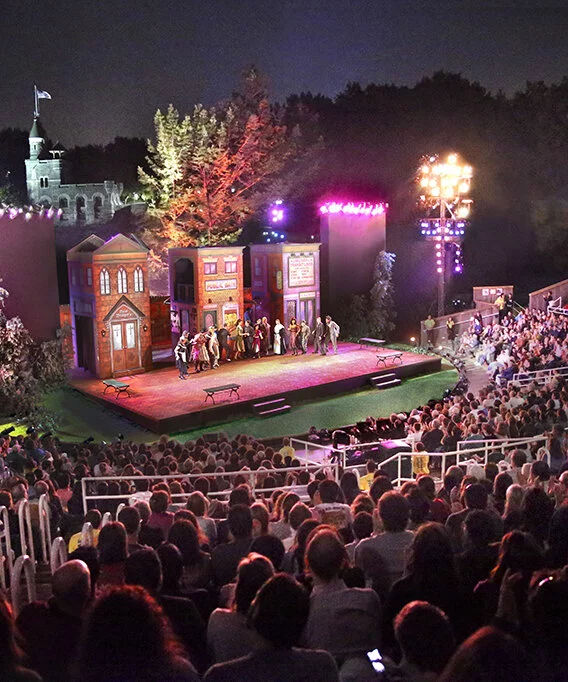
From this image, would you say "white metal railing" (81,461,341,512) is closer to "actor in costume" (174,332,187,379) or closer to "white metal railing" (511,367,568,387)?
"white metal railing" (511,367,568,387)

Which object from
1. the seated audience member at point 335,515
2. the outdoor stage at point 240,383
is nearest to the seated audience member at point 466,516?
the seated audience member at point 335,515

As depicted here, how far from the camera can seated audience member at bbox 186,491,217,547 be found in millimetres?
5609

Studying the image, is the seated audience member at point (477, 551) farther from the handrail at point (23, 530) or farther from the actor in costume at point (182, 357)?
the actor in costume at point (182, 357)

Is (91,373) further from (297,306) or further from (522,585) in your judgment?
(522,585)

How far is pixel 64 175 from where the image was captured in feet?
158

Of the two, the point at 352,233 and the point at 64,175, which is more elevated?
the point at 64,175

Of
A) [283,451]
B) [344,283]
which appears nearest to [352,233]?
[344,283]

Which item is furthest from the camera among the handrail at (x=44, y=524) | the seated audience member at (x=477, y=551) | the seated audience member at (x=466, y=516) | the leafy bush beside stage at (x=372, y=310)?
the leafy bush beside stage at (x=372, y=310)

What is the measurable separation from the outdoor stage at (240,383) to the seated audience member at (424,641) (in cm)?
1398

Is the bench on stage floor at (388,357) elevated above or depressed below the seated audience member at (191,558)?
below

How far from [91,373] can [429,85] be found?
31.5 meters

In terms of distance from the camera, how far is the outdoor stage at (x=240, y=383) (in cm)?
1714

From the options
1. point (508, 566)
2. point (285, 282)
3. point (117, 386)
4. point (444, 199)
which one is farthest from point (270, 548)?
point (444, 199)

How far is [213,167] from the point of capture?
3306 cm
